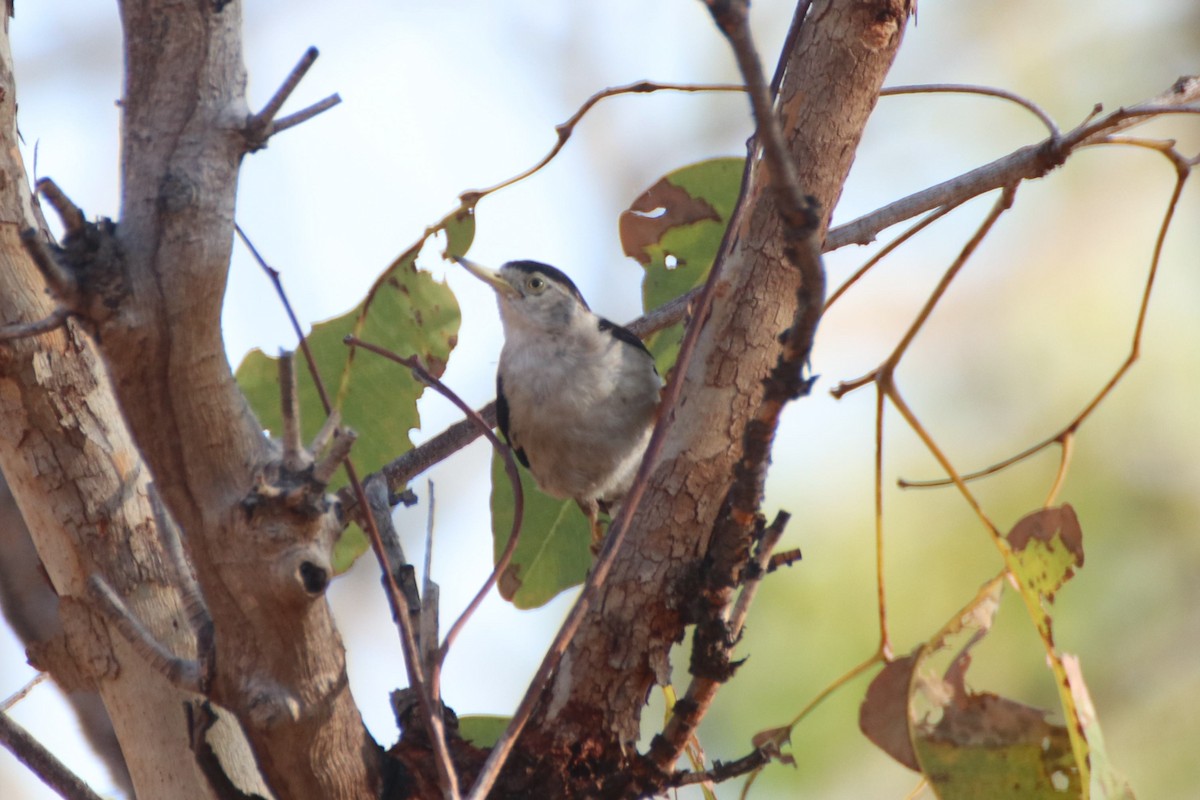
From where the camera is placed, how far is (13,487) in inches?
115

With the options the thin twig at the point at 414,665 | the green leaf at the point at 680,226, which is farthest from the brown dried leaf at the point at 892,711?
the green leaf at the point at 680,226

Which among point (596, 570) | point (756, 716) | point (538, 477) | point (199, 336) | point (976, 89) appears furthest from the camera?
point (756, 716)

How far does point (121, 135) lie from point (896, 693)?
2095 mm

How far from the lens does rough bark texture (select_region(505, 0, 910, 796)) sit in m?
2.63

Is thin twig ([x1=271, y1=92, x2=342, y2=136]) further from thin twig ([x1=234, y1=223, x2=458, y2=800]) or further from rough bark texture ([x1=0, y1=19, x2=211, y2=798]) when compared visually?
rough bark texture ([x1=0, y1=19, x2=211, y2=798])

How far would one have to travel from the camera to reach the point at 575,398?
4.51m

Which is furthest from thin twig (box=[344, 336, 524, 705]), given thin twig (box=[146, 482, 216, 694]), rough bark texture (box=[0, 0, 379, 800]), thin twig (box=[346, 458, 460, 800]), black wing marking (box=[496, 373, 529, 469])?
black wing marking (box=[496, 373, 529, 469])

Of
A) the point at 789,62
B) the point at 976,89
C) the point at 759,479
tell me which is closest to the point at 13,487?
the point at 759,479

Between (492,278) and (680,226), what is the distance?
4.41 ft

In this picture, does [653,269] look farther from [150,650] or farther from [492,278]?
[150,650]

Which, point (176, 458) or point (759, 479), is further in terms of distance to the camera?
point (759, 479)

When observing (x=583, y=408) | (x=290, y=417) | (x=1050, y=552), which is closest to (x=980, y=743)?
(x=1050, y=552)

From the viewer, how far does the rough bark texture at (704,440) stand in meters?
2.63

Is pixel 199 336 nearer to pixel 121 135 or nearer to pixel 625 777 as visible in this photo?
pixel 121 135
